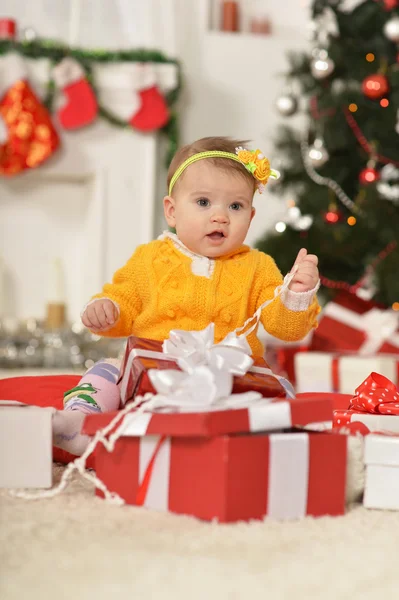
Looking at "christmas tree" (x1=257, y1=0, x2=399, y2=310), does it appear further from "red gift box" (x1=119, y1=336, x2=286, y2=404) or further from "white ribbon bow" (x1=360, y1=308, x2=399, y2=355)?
"red gift box" (x1=119, y1=336, x2=286, y2=404)

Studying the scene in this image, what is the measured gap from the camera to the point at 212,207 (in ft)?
4.33

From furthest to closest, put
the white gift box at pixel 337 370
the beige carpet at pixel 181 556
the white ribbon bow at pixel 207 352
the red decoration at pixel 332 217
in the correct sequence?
the red decoration at pixel 332 217 → the white gift box at pixel 337 370 → the white ribbon bow at pixel 207 352 → the beige carpet at pixel 181 556

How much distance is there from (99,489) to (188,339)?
0.22 meters

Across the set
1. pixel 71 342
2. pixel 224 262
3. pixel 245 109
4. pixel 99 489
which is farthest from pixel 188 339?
pixel 245 109

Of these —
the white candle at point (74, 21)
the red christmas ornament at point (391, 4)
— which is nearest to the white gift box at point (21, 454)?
the red christmas ornament at point (391, 4)

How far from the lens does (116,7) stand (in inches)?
137

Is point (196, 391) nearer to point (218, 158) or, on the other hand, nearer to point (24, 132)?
point (218, 158)

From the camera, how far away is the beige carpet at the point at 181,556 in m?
0.72

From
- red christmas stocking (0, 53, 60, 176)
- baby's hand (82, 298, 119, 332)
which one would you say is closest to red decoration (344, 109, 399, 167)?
red christmas stocking (0, 53, 60, 176)

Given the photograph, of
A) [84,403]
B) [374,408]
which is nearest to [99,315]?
[84,403]

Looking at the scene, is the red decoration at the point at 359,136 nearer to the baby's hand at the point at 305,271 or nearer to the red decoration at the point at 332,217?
the red decoration at the point at 332,217

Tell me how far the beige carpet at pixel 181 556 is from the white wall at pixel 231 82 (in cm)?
267

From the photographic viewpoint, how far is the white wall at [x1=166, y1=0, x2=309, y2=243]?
3.56 meters

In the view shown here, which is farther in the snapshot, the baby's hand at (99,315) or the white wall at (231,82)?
the white wall at (231,82)
